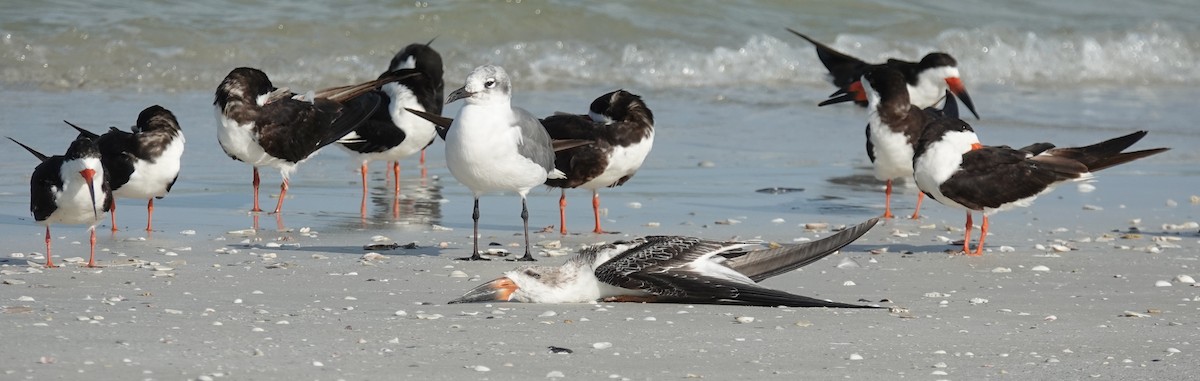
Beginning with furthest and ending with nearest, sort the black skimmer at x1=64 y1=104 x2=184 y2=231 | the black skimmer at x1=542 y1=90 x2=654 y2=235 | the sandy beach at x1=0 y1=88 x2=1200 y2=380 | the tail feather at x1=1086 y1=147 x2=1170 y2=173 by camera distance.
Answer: the black skimmer at x1=542 y1=90 x2=654 y2=235, the black skimmer at x1=64 y1=104 x2=184 y2=231, the tail feather at x1=1086 y1=147 x2=1170 y2=173, the sandy beach at x1=0 y1=88 x2=1200 y2=380

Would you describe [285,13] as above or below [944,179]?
above

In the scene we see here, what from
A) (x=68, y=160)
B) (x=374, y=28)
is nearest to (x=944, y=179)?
(x=68, y=160)

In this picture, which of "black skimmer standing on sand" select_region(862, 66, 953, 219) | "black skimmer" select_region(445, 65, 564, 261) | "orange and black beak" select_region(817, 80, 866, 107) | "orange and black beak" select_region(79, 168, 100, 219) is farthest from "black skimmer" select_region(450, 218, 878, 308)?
"orange and black beak" select_region(817, 80, 866, 107)

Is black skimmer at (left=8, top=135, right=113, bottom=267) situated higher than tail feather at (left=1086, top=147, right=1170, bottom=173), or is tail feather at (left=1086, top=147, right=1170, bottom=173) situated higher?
tail feather at (left=1086, top=147, right=1170, bottom=173)

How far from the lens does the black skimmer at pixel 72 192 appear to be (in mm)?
6547

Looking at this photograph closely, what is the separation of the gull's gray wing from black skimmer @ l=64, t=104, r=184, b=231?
74.0 inches

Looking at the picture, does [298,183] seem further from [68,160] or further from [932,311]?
[932,311]

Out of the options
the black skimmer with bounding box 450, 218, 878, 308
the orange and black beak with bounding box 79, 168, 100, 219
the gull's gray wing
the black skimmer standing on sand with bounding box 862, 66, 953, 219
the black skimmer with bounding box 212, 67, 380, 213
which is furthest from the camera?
the black skimmer standing on sand with bounding box 862, 66, 953, 219

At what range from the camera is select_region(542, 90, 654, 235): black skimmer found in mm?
7988

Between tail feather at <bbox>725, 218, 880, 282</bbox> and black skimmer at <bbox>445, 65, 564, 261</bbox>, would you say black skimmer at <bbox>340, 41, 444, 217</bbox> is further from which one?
tail feather at <bbox>725, 218, 880, 282</bbox>

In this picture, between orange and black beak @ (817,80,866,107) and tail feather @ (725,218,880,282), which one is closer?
tail feather @ (725,218,880,282)

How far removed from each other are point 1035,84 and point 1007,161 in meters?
9.81

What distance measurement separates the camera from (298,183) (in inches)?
382

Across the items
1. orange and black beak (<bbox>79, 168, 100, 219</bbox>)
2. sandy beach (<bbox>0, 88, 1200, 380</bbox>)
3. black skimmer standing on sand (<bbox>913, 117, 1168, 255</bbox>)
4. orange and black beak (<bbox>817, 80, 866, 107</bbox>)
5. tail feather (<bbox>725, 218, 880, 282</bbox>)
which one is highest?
orange and black beak (<bbox>817, 80, 866, 107</bbox>)
